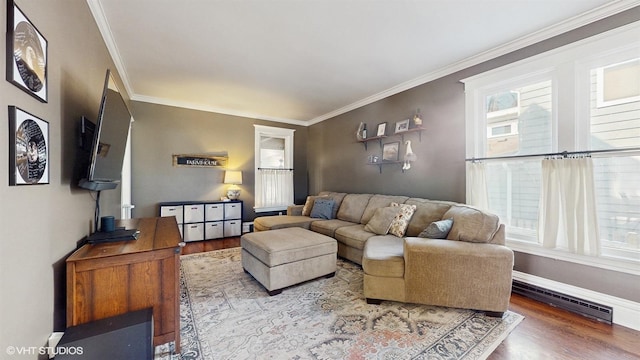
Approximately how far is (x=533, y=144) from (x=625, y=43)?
95 cm

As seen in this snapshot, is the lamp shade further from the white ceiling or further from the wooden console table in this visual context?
the wooden console table

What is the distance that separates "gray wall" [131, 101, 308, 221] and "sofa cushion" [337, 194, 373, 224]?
2121 millimetres

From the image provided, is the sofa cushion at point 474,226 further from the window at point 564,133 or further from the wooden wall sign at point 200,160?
the wooden wall sign at point 200,160

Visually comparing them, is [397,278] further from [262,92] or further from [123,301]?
[262,92]

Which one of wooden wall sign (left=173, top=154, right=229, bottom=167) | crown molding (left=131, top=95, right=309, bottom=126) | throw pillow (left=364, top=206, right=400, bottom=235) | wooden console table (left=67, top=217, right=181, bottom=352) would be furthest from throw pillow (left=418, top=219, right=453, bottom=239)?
crown molding (left=131, top=95, right=309, bottom=126)

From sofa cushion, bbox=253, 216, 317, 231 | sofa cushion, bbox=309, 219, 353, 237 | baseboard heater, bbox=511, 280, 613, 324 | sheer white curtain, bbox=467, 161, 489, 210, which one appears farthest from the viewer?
sofa cushion, bbox=253, 216, 317, 231

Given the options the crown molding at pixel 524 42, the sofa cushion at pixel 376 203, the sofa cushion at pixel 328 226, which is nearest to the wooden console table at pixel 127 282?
the sofa cushion at pixel 328 226

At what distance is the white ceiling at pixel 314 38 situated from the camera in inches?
80.3

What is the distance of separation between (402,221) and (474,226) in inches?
34.9

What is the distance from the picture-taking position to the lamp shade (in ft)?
15.8

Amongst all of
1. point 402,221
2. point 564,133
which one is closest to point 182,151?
point 402,221

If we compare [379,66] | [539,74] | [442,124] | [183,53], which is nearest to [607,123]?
[539,74]

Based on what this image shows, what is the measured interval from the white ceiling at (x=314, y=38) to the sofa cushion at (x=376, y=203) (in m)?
1.68

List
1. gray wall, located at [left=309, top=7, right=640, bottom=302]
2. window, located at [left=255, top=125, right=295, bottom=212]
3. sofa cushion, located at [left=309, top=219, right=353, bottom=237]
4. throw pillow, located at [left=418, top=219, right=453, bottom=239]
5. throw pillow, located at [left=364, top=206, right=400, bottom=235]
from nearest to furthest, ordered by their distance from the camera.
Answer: gray wall, located at [left=309, top=7, right=640, bottom=302], throw pillow, located at [left=418, top=219, right=453, bottom=239], throw pillow, located at [left=364, top=206, right=400, bottom=235], sofa cushion, located at [left=309, top=219, right=353, bottom=237], window, located at [left=255, top=125, right=295, bottom=212]
